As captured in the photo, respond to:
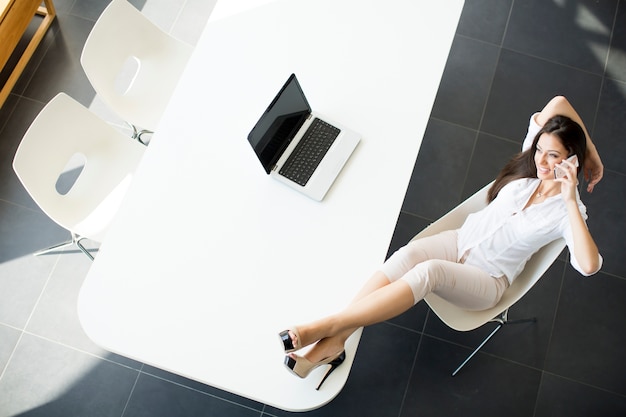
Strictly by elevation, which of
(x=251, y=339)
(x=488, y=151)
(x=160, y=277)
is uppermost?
(x=160, y=277)

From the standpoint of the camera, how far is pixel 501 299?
7.86 feet

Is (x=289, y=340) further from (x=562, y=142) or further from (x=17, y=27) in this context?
(x=17, y=27)

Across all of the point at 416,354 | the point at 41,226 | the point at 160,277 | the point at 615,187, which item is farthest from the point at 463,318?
the point at 41,226

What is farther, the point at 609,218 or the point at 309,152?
the point at 609,218

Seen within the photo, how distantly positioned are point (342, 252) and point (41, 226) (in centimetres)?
180

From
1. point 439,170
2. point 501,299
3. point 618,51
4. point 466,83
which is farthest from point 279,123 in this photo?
point 618,51

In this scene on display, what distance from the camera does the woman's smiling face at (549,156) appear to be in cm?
217

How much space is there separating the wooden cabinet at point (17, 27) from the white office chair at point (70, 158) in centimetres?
97

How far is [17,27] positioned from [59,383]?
1.85 meters

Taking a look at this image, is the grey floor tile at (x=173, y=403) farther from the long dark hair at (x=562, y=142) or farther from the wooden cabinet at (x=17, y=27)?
the wooden cabinet at (x=17, y=27)

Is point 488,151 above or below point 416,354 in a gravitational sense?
above

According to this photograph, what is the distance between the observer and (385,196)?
2.25m

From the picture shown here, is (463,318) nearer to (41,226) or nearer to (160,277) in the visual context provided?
(160,277)

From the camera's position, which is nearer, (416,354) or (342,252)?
(342,252)
